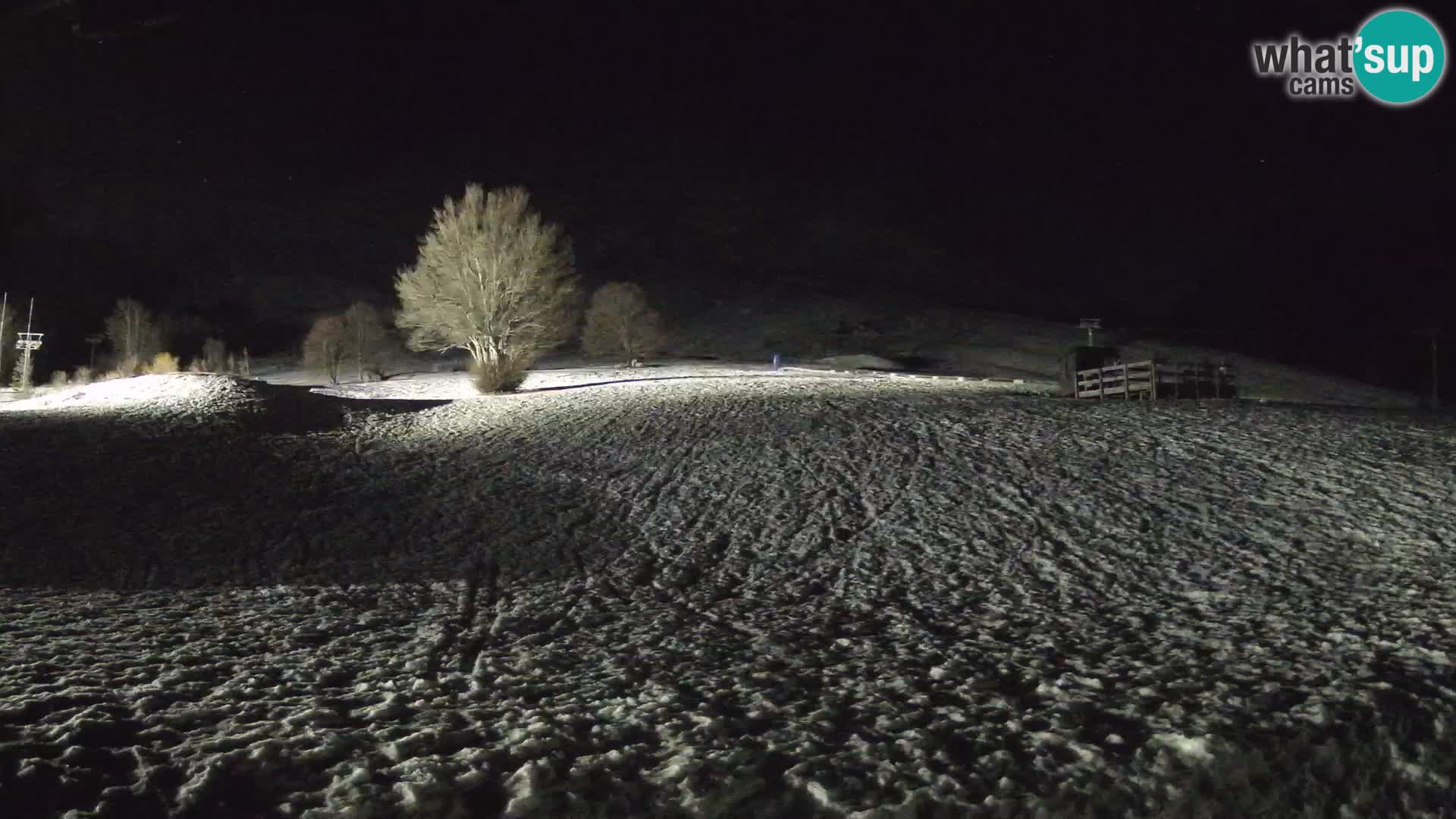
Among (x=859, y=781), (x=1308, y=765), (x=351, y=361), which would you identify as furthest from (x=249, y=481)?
(x=351, y=361)

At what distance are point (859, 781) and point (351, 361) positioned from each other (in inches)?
3712

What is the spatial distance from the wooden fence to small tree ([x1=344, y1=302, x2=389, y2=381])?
76578 millimetres

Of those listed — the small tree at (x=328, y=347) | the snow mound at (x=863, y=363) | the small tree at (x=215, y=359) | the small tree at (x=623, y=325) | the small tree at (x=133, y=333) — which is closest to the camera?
the snow mound at (x=863, y=363)

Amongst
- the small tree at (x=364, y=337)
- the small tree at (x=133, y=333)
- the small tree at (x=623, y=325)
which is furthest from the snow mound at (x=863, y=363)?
the small tree at (x=133, y=333)

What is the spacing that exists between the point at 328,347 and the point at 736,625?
84043mm

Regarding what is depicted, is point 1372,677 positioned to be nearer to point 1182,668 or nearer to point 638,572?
point 1182,668

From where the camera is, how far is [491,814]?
4.17 metres

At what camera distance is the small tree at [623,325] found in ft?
251

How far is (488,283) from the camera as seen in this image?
1587 inches

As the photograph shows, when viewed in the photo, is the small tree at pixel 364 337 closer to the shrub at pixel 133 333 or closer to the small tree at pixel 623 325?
the small tree at pixel 623 325

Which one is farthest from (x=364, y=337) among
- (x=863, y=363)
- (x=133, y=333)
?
(x=863, y=363)

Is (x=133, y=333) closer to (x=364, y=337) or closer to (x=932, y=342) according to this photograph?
(x=364, y=337)

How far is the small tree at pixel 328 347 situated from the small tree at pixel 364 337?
1.07 meters

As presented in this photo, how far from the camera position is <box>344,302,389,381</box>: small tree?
8750 centimetres
